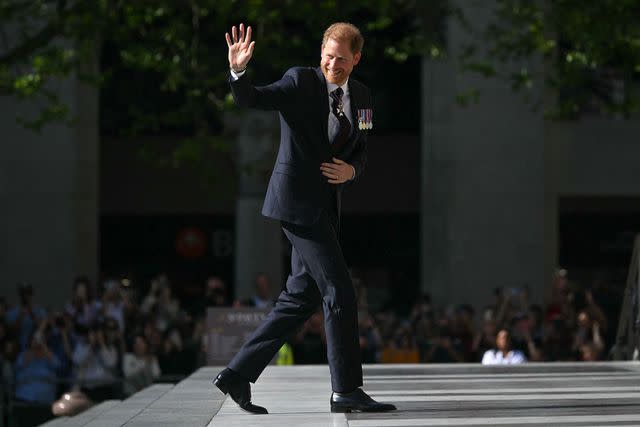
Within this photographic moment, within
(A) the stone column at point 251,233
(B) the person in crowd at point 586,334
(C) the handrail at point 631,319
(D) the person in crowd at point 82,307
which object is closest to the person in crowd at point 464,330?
(B) the person in crowd at point 586,334

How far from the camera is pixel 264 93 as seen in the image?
675cm

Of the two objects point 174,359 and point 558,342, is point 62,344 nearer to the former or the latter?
point 174,359

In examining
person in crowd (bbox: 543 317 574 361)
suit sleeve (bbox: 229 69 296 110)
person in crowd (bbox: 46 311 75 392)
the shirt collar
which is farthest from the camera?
person in crowd (bbox: 46 311 75 392)

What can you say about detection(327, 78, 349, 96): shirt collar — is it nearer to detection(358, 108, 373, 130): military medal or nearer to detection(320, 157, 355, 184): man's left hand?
detection(358, 108, 373, 130): military medal

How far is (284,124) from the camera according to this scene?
6.96m

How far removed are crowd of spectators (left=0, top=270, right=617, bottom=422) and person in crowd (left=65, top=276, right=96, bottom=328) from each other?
0.02 m

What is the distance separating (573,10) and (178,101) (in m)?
13.5

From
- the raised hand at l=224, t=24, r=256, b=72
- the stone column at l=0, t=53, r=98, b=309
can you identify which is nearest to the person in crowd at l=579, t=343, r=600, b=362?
the raised hand at l=224, t=24, r=256, b=72

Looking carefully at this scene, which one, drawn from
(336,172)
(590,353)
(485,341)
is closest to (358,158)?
(336,172)

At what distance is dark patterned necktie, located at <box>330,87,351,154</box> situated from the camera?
6.97 metres

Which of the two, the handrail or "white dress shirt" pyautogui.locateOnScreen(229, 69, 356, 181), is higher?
"white dress shirt" pyautogui.locateOnScreen(229, 69, 356, 181)

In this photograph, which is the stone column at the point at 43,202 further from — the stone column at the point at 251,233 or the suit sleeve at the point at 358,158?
the suit sleeve at the point at 358,158

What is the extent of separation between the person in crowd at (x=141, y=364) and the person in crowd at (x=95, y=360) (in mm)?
204

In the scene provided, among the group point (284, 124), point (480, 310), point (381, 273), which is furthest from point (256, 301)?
point (381, 273)
